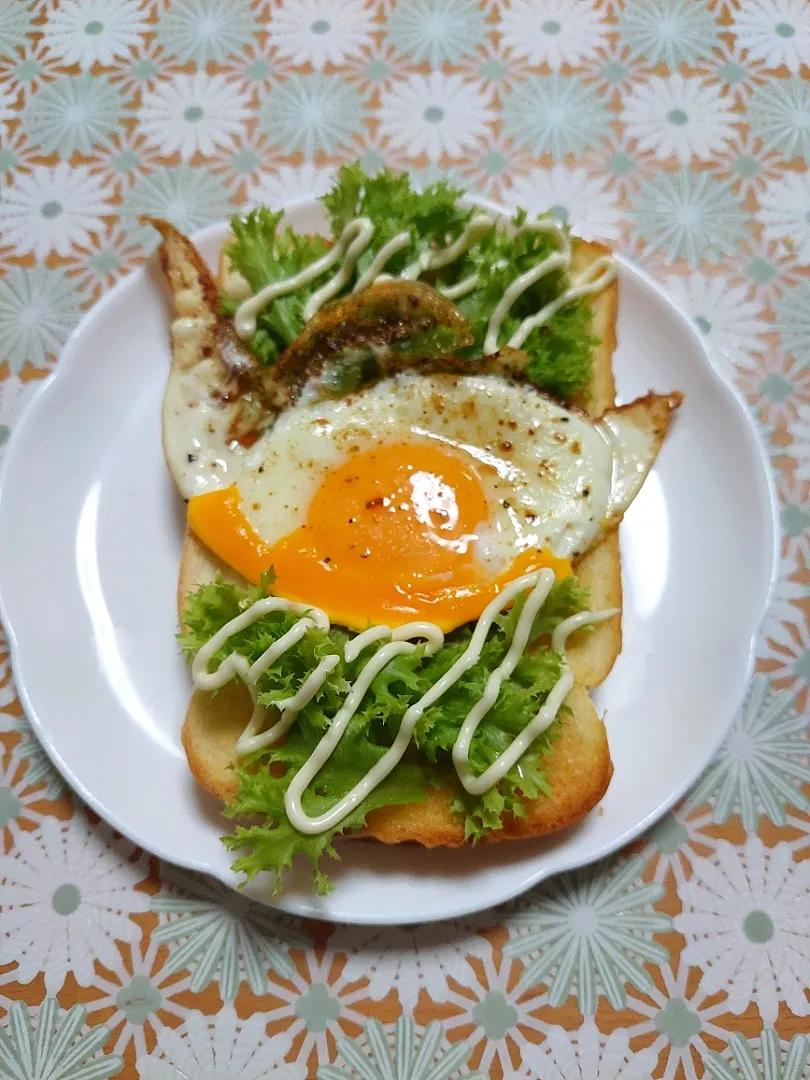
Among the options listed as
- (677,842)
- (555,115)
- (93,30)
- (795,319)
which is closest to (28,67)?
(93,30)

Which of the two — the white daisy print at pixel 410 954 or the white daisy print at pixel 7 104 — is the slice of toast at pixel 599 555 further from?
the white daisy print at pixel 7 104

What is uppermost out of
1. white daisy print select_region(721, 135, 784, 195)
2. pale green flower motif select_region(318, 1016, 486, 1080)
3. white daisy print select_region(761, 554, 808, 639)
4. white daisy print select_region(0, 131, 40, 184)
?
white daisy print select_region(721, 135, 784, 195)

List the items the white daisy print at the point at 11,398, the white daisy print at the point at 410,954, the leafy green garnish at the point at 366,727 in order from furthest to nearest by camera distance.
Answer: the white daisy print at the point at 11,398
the white daisy print at the point at 410,954
the leafy green garnish at the point at 366,727

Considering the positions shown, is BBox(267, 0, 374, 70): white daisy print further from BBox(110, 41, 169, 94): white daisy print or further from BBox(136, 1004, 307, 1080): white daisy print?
BBox(136, 1004, 307, 1080): white daisy print

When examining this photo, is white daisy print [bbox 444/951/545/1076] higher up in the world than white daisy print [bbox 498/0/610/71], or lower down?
lower down

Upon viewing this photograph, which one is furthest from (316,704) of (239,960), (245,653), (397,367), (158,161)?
(158,161)

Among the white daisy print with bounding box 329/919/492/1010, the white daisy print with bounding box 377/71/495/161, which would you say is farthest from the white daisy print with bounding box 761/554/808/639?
the white daisy print with bounding box 377/71/495/161

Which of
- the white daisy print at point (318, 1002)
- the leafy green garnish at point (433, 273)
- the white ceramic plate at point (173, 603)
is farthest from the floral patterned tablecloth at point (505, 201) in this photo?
the leafy green garnish at point (433, 273)
